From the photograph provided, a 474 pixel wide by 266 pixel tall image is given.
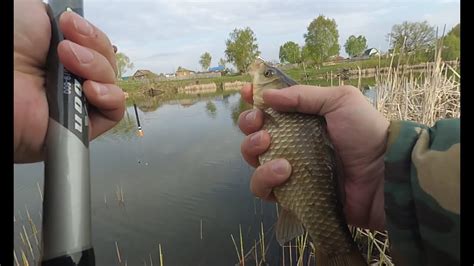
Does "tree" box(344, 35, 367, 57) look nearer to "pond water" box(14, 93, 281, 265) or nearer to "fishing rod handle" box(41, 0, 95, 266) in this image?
"pond water" box(14, 93, 281, 265)

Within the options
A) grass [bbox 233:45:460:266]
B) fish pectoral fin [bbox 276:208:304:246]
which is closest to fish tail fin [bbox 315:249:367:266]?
fish pectoral fin [bbox 276:208:304:246]

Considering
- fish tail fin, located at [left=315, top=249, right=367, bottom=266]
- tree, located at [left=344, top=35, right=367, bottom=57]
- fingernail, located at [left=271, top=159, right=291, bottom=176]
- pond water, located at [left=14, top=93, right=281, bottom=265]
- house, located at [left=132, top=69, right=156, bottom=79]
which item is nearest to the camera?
fish tail fin, located at [left=315, top=249, right=367, bottom=266]

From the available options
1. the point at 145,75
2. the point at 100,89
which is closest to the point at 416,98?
the point at 100,89

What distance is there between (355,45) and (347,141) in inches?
1997

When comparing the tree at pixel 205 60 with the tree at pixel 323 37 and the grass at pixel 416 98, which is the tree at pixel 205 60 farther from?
the grass at pixel 416 98

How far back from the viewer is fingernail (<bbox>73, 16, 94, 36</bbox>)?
138cm

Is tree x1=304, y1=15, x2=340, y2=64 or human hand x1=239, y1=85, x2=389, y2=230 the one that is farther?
tree x1=304, y1=15, x2=340, y2=64

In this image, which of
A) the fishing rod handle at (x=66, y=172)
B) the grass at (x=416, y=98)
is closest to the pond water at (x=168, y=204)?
the grass at (x=416, y=98)

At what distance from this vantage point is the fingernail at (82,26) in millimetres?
1376

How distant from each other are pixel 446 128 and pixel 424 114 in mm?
3906

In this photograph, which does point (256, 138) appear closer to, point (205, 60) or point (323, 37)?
point (323, 37)

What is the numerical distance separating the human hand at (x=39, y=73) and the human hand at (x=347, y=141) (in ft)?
2.57

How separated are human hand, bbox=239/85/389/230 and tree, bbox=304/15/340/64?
143 ft
